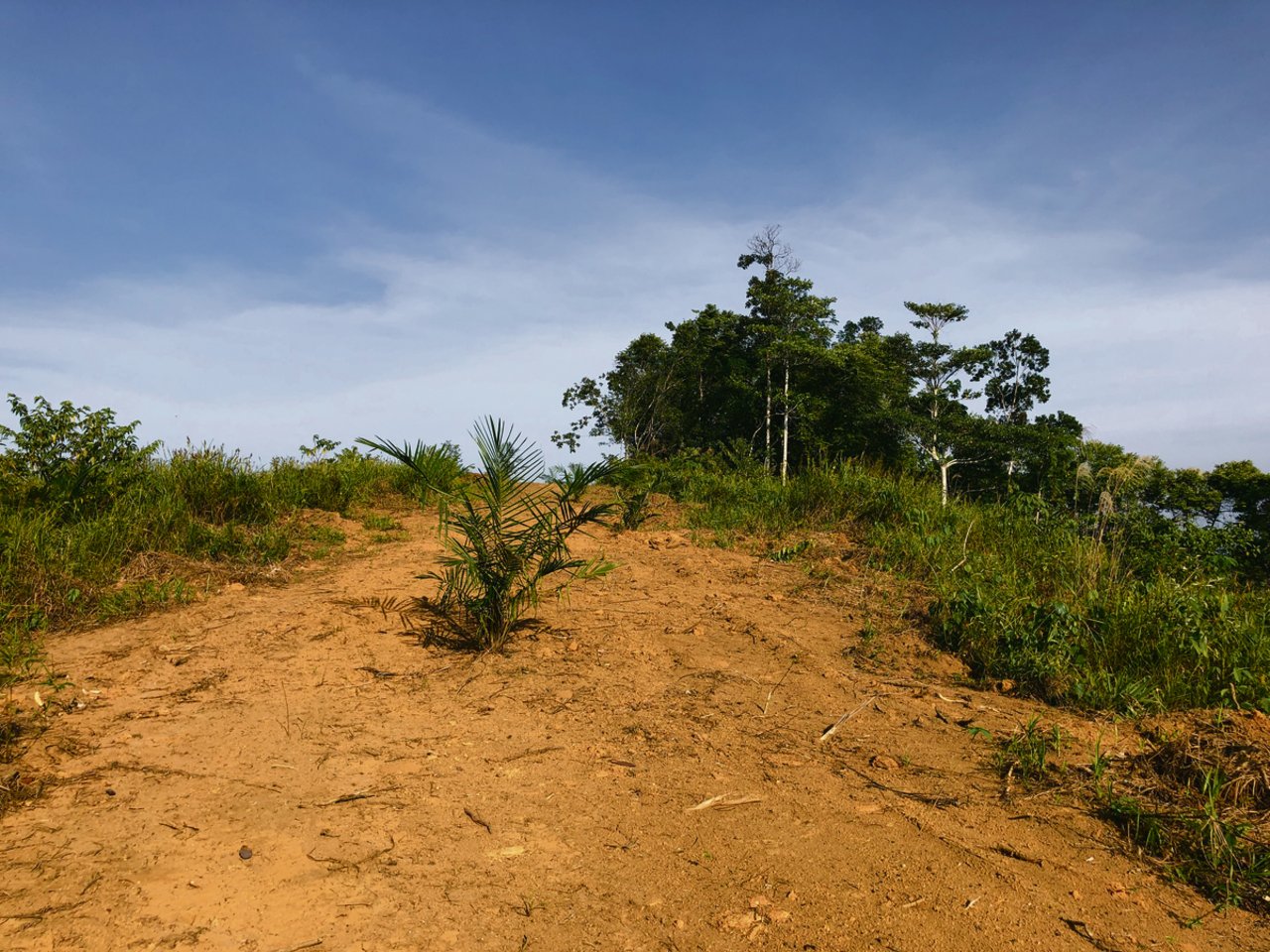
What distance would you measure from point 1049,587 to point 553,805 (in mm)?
4590

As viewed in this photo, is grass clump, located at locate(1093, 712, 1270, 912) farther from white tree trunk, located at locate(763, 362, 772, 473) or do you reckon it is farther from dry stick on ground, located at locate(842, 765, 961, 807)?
white tree trunk, located at locate(763, 362, 772, 473)

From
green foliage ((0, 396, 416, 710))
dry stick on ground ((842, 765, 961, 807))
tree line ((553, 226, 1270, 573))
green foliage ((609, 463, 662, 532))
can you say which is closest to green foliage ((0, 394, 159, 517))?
green foliage ((0, 396, 416, 710))

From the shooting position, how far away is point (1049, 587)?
5.85 meters

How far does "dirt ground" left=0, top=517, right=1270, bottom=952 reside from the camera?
7.36 ft

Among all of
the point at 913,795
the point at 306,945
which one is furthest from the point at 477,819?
the point at 913,795

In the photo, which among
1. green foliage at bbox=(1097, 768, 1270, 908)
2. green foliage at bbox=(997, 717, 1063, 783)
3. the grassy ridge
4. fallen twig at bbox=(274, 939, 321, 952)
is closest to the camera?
fallen twig at bbox=(274, 939, 321, 952)

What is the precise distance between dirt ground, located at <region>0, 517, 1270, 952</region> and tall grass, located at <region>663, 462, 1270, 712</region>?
0.36 m

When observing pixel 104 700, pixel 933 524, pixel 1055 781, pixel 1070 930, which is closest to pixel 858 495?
pixel 933 524

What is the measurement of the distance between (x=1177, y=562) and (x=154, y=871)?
7.24 metres

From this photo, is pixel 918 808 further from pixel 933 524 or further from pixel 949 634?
pixel 933 524

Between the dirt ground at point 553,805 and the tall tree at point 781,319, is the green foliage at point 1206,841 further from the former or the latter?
the tall tree at point 781,319

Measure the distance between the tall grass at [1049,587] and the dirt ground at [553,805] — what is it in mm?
361

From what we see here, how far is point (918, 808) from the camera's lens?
2.87 meters

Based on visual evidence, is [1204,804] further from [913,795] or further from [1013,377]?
[1013,377]
